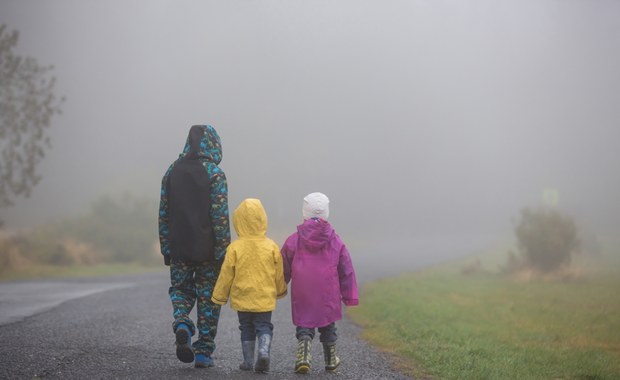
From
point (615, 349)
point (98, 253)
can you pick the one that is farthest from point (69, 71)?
point (615, 349)

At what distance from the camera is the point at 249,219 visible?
6.42 metres

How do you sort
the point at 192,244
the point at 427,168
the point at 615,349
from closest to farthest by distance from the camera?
1. the point at 192,244
2. the point at 615,349
3. the point at 427,168

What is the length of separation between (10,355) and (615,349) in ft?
32.7

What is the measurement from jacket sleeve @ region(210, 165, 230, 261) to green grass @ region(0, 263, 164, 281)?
16253mm

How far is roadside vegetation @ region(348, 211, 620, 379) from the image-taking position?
816 cm

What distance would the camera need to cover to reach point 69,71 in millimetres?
127750

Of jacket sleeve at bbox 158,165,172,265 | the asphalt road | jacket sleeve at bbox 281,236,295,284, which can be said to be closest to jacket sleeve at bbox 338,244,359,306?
jacket sleeve at bbox 281,236,295,284

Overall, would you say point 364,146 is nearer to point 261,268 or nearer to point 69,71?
point 69,71

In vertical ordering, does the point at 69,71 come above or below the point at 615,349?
above

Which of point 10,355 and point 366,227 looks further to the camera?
point 366,227

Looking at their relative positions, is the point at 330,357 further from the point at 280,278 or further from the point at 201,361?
the point at 201,361

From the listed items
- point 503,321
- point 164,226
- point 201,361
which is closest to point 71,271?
point 503,321

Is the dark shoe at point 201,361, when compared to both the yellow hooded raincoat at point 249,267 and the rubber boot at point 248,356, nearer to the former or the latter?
the rubber boot at point 248,356

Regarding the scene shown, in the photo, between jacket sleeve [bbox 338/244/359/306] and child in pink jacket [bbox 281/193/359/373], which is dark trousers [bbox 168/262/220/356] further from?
jacket sleeve [bbox 338/244/359/306]
